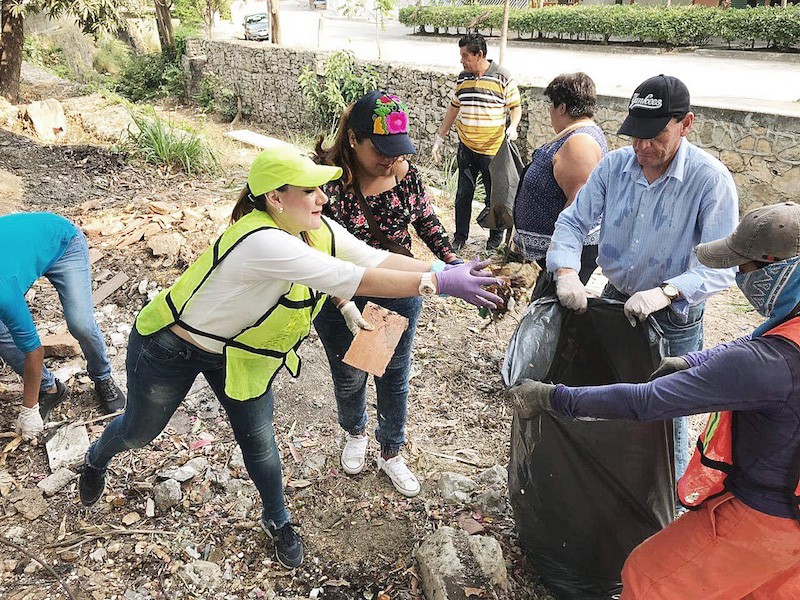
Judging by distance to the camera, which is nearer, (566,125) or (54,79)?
(566,125)

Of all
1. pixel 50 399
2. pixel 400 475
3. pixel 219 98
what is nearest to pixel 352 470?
pixel 400 475

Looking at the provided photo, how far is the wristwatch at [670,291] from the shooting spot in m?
2.22

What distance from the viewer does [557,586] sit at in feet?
7.30

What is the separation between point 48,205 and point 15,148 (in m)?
2.32

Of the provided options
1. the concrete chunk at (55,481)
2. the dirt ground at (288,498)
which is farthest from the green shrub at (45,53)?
the concrete chunk at (55,481)

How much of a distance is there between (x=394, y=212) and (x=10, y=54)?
1025cm

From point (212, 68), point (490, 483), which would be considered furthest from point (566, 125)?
point (212, 68)

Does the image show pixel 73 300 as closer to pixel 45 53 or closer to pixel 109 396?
pixel 109 396

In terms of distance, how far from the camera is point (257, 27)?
19703mm

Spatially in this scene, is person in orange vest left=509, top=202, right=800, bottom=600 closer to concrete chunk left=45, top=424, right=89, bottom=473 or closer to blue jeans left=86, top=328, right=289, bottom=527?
blue jeans left=86, top=328, right=289, bottom=527

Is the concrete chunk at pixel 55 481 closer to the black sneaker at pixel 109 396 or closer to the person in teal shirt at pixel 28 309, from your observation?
the person in teal shirt at pixel 28 309

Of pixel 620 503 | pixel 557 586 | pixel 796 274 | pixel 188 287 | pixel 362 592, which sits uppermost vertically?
pixel 796 274

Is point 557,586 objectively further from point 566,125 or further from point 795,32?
point 795,32

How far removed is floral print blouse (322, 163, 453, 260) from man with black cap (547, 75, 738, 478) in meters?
0.52
